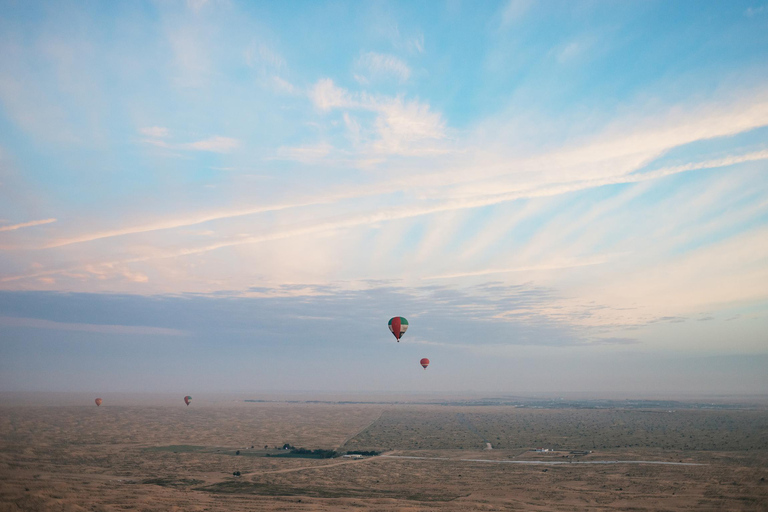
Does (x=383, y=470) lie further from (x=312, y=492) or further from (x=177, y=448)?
(x=177, y=448)

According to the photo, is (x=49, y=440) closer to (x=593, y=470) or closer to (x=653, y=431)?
(x=593, y=470)

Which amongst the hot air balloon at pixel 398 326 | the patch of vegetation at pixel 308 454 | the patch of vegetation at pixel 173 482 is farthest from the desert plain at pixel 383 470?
the hot air balloon at pixel 398 326

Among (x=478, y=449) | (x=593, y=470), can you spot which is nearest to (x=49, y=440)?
(x=478, y=449)

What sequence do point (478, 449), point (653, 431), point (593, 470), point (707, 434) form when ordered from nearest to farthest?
1. point (593, 470)
2. point (478, 449)
3. point (707, 434)
4. point (653, 431)

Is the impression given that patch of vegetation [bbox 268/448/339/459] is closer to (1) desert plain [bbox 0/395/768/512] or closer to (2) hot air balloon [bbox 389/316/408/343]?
(1) desert plain [bbox 0/395/768/512]

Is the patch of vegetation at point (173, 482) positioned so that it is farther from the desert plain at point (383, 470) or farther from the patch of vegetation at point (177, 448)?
the patch of vegetation at point (177, 448)
